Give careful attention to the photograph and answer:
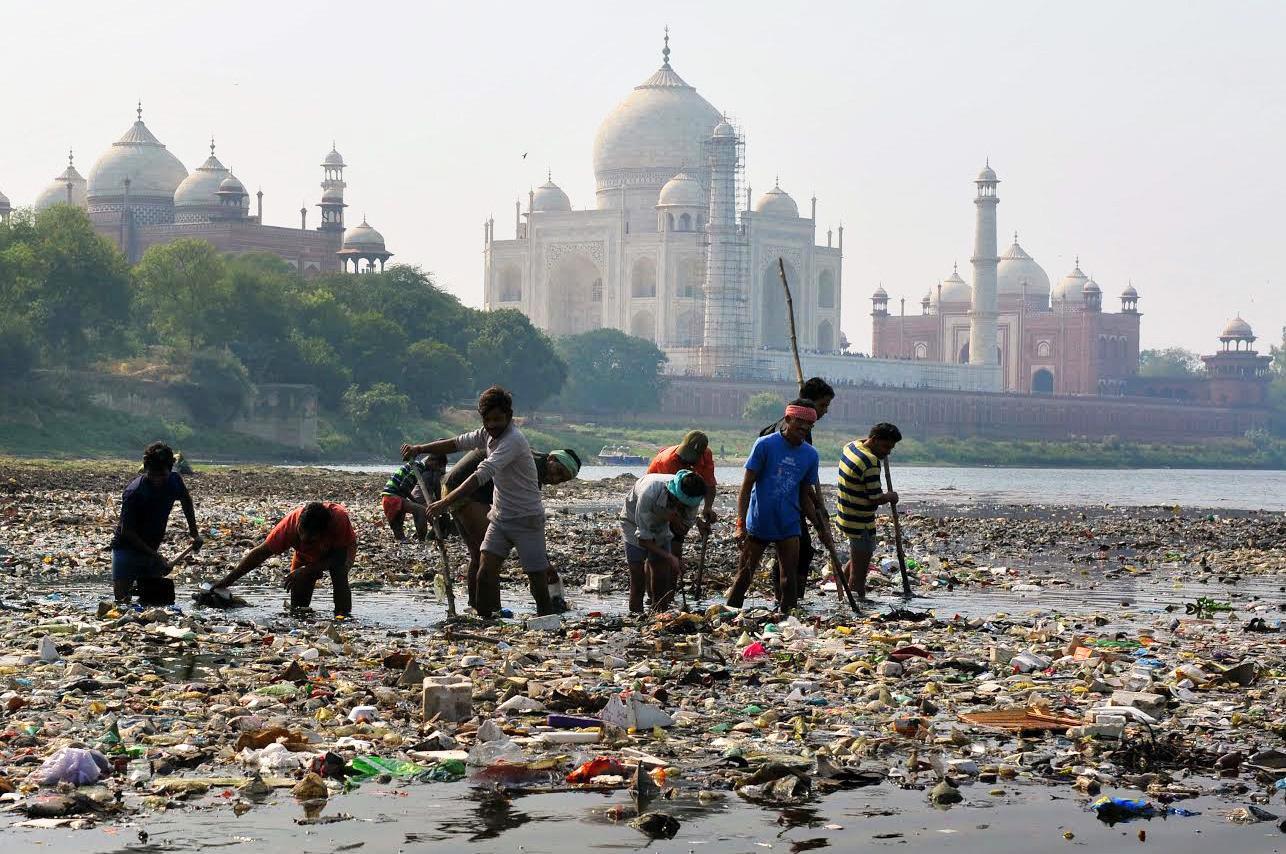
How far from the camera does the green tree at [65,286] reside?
53.7 meters

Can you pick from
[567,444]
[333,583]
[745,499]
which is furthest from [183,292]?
[745,499]

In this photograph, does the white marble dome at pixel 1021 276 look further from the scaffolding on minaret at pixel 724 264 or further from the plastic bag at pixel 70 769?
the plastic bag at pixel 70 769

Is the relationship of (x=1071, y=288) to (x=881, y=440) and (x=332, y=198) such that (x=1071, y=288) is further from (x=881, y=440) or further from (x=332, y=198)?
(x=881, y=440)

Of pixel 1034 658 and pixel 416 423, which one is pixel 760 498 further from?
pixel 416 423

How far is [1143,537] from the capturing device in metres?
21.9

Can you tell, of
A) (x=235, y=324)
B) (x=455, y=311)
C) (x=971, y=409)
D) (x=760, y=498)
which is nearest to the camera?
(x=760, y=498)

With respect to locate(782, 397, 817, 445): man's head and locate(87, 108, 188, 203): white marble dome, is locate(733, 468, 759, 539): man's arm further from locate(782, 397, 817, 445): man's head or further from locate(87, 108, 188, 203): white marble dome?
locate(87, 108, 188, 203): white marble dome

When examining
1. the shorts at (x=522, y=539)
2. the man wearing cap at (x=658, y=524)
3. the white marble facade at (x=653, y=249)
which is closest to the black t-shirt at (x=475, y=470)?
the shorts at (x=522, y=539)

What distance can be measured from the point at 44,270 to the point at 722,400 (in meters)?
43.8

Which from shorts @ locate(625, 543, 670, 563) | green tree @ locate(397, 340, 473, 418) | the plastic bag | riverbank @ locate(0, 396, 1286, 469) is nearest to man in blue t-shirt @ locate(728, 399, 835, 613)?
shorts @ locate(625, 543, 670, 563)

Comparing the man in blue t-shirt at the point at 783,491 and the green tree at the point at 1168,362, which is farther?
the green tree at the point at 1168,362

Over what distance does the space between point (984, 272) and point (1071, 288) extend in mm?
27656

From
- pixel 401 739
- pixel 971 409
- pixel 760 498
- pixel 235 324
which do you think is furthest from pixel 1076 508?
pixel 971 409

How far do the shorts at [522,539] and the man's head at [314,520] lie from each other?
34.1 inches
